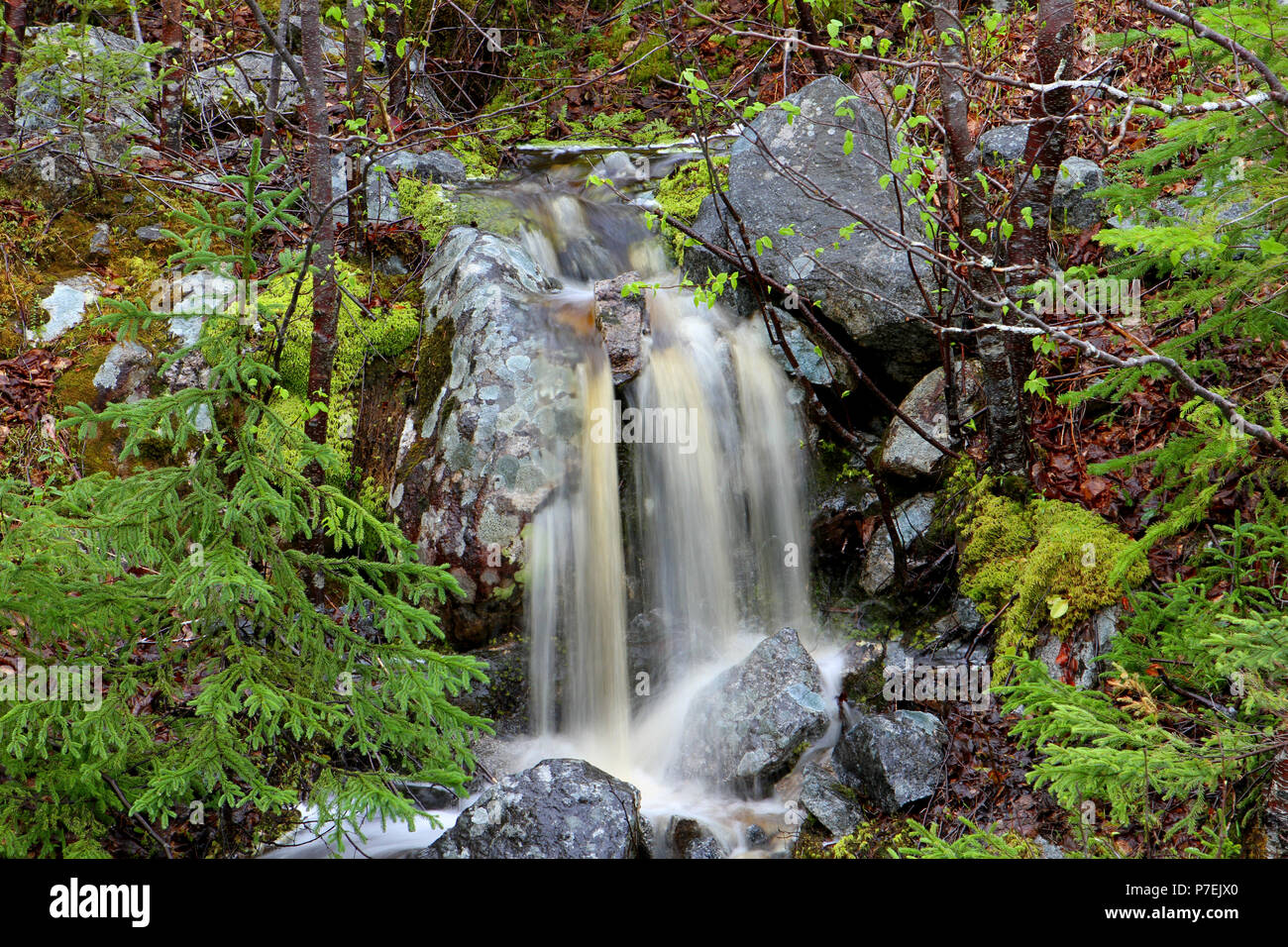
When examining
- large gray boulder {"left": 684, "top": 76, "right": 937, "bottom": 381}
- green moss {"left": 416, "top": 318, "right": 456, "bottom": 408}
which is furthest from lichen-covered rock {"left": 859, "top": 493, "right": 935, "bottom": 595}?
green moss {"left": 416, "top": 318, "right": 456, "bottom": 408}

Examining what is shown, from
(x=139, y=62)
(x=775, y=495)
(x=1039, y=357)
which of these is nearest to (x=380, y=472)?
(x=775, y=495)

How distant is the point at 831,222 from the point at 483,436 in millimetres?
3306

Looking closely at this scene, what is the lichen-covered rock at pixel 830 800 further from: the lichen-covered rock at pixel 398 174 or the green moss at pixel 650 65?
the green moss at pixel 650 65

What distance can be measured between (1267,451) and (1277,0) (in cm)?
214

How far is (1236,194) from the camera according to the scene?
3.71 meters

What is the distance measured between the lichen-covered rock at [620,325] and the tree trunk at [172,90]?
5123 mm

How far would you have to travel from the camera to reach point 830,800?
4.89 m

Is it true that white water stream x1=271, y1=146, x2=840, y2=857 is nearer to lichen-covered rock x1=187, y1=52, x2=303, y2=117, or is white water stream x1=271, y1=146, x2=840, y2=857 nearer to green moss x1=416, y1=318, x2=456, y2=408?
green moss x1=416, y1=318, x2=456, y2=408

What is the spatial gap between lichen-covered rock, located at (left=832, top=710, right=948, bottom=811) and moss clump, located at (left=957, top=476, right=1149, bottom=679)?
0.64m

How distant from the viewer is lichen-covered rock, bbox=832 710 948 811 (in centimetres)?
468

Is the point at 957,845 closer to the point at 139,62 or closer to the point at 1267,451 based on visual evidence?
the point at 1267,451

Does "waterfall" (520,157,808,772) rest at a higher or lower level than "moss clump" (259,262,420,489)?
lower

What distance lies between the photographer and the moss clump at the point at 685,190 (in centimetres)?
794

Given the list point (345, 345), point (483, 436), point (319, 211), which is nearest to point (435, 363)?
point (345, 345)
